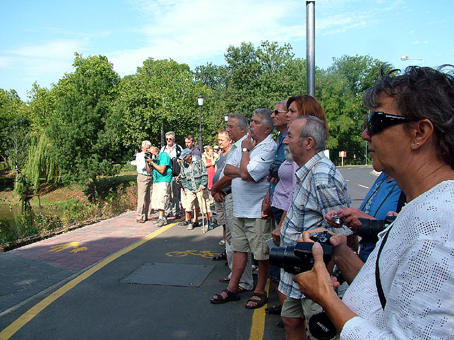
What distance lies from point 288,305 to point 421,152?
1840 mm

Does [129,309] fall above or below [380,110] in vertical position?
below

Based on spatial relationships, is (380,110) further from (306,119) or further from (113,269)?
(113,269)

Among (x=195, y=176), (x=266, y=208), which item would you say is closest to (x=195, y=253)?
(x=195, y=176)

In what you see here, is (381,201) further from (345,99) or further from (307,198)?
(345,99)

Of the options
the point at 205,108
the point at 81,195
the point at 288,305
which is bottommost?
the point at 81,195

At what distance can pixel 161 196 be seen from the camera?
30.9ft

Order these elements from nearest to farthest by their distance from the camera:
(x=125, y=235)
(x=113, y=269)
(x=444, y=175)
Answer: (x=444, y=175), (x=113, y=269), (x=125, y=235)

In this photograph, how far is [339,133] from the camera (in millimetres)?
63219

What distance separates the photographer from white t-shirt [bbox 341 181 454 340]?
0.99m

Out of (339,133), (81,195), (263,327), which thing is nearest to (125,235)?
(263,327)

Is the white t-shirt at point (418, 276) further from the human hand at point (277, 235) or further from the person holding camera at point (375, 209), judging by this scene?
the human hand at point (277, 235)

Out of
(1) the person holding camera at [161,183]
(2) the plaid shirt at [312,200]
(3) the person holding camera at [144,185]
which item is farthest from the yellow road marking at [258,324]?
(3) the person holding camera at [144,185]

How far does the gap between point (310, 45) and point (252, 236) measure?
3948 mm

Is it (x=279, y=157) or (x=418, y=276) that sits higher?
(x=279, y=157)
